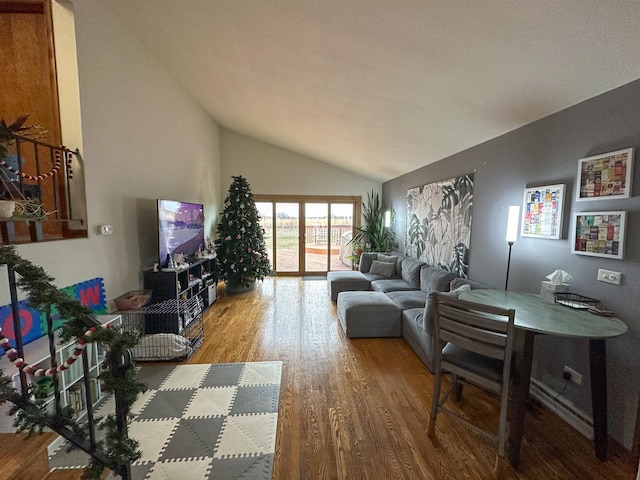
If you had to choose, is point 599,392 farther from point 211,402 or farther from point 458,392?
Answer: point 211,402

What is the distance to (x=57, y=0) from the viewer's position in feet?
8.46

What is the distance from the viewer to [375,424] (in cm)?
207

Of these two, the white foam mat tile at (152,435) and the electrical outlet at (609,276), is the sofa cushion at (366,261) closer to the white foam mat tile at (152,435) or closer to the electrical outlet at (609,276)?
the electrical outlet at (609,276)

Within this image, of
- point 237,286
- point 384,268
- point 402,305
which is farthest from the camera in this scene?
point 237,286

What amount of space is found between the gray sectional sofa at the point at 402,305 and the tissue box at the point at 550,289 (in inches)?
26.2

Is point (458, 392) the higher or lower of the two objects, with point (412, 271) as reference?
lower

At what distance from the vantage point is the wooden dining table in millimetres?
1636

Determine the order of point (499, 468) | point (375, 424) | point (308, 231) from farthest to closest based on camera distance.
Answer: point (308, 231)
point (375, 424)
point (499, 468)

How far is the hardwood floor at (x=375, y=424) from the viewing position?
1.71 meters

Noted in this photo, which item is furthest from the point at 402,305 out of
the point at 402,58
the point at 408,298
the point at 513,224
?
the point at 402,58

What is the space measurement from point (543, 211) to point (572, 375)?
1.27 m

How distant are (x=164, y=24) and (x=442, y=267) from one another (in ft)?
14.7

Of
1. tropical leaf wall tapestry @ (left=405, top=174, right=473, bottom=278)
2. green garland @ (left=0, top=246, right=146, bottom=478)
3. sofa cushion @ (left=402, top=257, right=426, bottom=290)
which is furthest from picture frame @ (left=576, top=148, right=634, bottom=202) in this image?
green garland @ (left=0, top=246, right=146, bottom=478)

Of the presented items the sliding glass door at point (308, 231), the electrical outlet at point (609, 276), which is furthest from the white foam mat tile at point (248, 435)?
the sliding glass door at point (308, 231)
